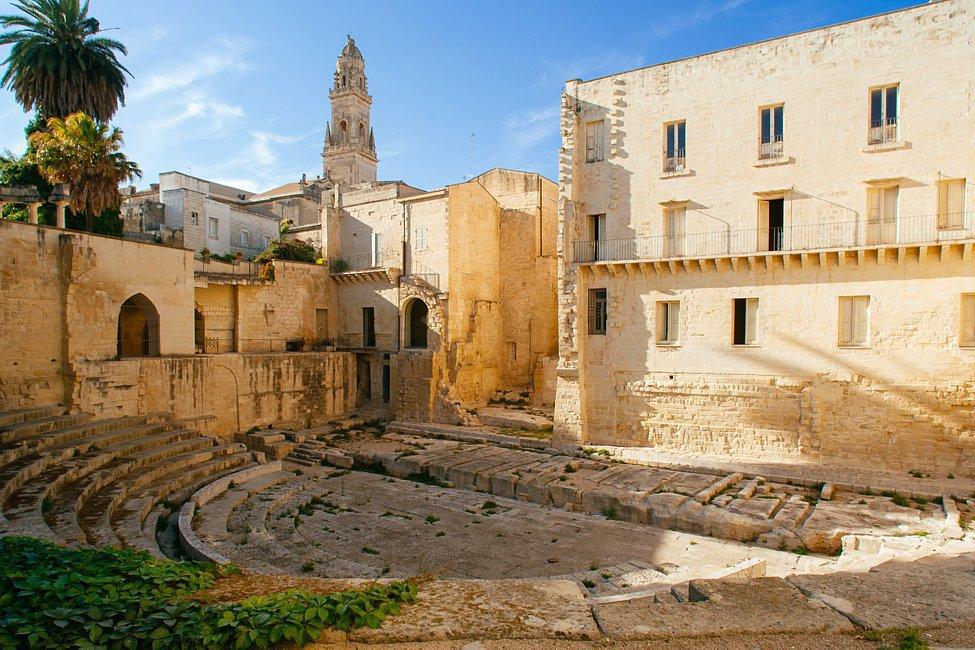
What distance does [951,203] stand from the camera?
51.3ft

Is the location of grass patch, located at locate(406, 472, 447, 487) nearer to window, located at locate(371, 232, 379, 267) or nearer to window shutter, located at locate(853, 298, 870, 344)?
window shutter, located at locate(853, 298, 870, 344)

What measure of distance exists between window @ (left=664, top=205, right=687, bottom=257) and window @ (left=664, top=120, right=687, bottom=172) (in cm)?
136

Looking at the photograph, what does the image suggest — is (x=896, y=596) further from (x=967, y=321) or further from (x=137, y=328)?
(x=137, y=328)

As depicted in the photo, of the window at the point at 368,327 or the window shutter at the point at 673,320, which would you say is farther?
the window at the point at 368,327

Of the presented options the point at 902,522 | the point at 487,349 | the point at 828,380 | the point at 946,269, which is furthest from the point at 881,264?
the point at 487,349

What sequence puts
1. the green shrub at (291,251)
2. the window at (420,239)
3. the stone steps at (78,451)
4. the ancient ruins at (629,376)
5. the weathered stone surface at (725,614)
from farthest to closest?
the green shrub at (291,251) < the window at (420,239) < the ancient ruins at (629,376) < the stone steps at (78,451) < the weathered stone surface at (725,614)

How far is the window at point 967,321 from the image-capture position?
15.3 metres

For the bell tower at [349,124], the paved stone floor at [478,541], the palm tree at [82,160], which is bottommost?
the paved stone floor at [478,541]

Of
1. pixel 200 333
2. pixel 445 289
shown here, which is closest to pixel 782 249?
pixel 445 289

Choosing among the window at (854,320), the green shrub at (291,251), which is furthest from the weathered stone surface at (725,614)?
the green shrub at (291,251)

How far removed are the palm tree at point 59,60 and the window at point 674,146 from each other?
23.0m

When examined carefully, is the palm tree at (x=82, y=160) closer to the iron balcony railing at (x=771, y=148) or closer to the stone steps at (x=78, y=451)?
the stone steps at (x=78, y=451)

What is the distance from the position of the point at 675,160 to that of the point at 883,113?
5.79 m

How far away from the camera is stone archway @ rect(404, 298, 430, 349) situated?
26.9 meters
